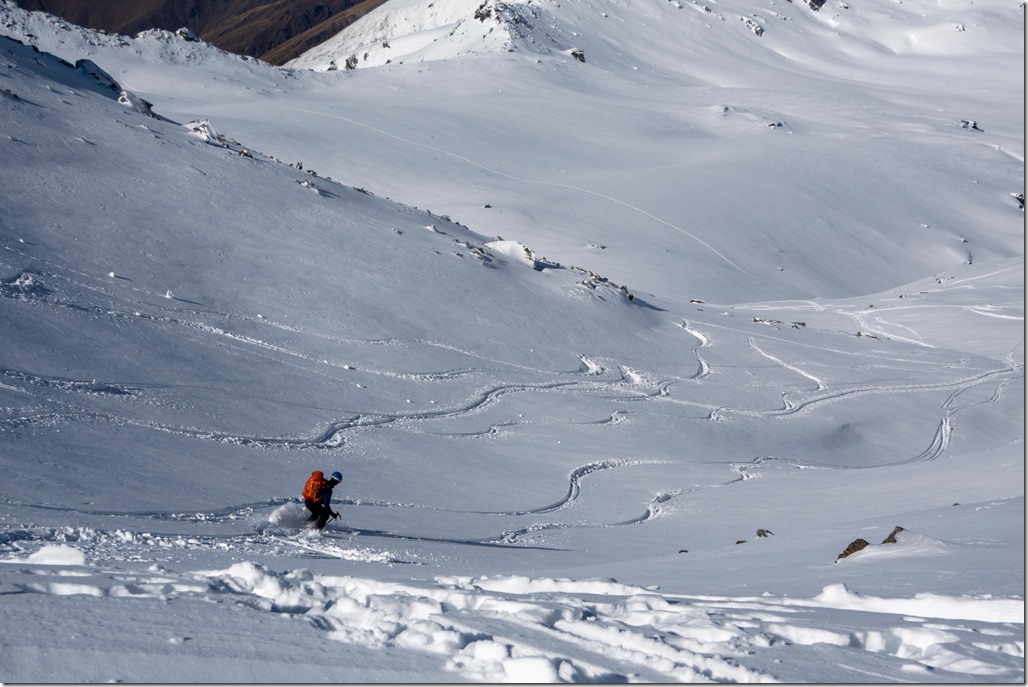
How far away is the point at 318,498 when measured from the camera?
7836 mm

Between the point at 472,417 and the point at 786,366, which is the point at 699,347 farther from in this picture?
the point at 472,417

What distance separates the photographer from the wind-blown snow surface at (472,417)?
168 inches

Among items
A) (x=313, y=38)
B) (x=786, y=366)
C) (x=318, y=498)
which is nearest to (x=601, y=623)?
(x=318, y=498)

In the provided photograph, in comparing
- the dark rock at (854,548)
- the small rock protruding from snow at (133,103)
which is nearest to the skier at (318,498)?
the dark rock at (854,548)

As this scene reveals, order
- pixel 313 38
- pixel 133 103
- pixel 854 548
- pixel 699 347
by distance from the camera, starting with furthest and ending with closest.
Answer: pixel 313 38 < pixel 133 103 < pixel 699 347 < pixel 854 548

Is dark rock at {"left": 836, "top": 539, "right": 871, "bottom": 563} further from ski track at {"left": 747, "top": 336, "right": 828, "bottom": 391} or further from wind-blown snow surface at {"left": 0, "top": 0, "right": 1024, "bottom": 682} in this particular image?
ski track at {"left": 747, "top": 336, "right": 828, "bottom": 391}

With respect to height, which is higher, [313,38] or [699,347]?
[313,38]

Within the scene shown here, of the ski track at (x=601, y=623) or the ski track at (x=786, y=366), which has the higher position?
the ski track at (x=601, y=623)

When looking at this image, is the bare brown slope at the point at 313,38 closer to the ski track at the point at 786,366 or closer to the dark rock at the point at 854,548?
the ski track at the point at 786,366

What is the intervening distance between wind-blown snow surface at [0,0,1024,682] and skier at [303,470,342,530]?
19 cm

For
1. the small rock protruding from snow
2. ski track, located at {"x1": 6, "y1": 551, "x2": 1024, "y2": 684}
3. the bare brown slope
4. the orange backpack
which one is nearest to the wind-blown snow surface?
ski track, located at {"x1": 6, "y1": 551, "x2": 1024, "y2": 684}

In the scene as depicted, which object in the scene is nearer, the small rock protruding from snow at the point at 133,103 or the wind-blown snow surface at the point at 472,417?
the wind-blown snow surface at the point at 472,417

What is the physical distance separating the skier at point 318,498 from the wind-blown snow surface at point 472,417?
0.19 metres

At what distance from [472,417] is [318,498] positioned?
4.51 metres
